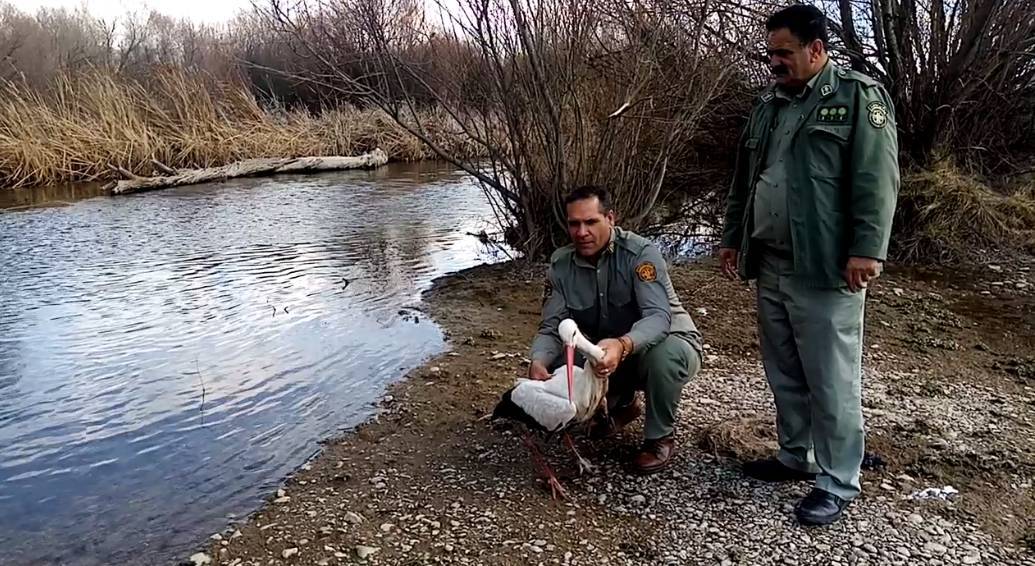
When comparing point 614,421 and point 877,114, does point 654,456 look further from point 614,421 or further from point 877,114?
point 877,114

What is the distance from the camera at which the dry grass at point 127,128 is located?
1667cm

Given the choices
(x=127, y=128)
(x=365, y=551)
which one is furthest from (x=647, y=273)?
(x=127, y=128)

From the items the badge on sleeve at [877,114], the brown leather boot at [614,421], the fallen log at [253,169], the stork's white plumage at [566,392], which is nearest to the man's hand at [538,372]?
the stork's white plumage at [566,392]

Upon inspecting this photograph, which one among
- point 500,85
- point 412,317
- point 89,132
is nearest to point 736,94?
point 500,85

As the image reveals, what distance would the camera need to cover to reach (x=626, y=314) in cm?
390

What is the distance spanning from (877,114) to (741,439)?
71.7 inches

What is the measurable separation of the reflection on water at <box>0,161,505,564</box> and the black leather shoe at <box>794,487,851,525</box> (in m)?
2.43

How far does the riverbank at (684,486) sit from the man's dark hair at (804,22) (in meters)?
1.91

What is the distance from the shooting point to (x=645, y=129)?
26.0 feet

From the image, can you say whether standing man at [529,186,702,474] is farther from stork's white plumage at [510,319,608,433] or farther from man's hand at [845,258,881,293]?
man's hand at [845,258,881,293]

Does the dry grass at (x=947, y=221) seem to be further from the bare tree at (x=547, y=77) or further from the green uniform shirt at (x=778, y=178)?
the green uniform shirt at (x=778, y=178)

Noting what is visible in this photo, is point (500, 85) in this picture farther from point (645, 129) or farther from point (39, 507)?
point (39, 507)

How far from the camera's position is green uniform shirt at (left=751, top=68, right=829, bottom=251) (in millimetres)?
3219

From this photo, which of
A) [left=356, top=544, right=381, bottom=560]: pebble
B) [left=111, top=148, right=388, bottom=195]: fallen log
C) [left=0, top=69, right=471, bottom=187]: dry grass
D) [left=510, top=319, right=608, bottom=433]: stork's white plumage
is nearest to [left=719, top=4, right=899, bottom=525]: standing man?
[left=510, top=319, right=608, bottom=433]: stork's white plumage
